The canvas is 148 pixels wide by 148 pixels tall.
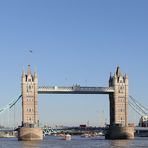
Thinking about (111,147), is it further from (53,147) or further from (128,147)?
(53,147)

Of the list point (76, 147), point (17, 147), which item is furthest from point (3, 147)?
point (76, 147)

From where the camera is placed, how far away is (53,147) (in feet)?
521

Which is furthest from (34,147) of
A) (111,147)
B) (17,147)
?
(111,147)

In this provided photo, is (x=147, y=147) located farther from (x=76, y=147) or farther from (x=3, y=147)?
(x=3, y=147)

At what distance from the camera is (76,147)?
161500mm

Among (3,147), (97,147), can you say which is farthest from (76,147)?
(3,147)

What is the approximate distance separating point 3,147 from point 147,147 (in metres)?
33.3

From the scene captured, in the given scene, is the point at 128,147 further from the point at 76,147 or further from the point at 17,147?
the point at 17,147

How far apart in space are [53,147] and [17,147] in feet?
26.9

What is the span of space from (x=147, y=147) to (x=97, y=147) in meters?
12.0

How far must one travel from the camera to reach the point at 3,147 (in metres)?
161

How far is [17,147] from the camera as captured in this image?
6240 inches

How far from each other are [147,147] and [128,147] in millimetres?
4193

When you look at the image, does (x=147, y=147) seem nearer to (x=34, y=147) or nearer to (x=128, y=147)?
(x=128, y=147)
